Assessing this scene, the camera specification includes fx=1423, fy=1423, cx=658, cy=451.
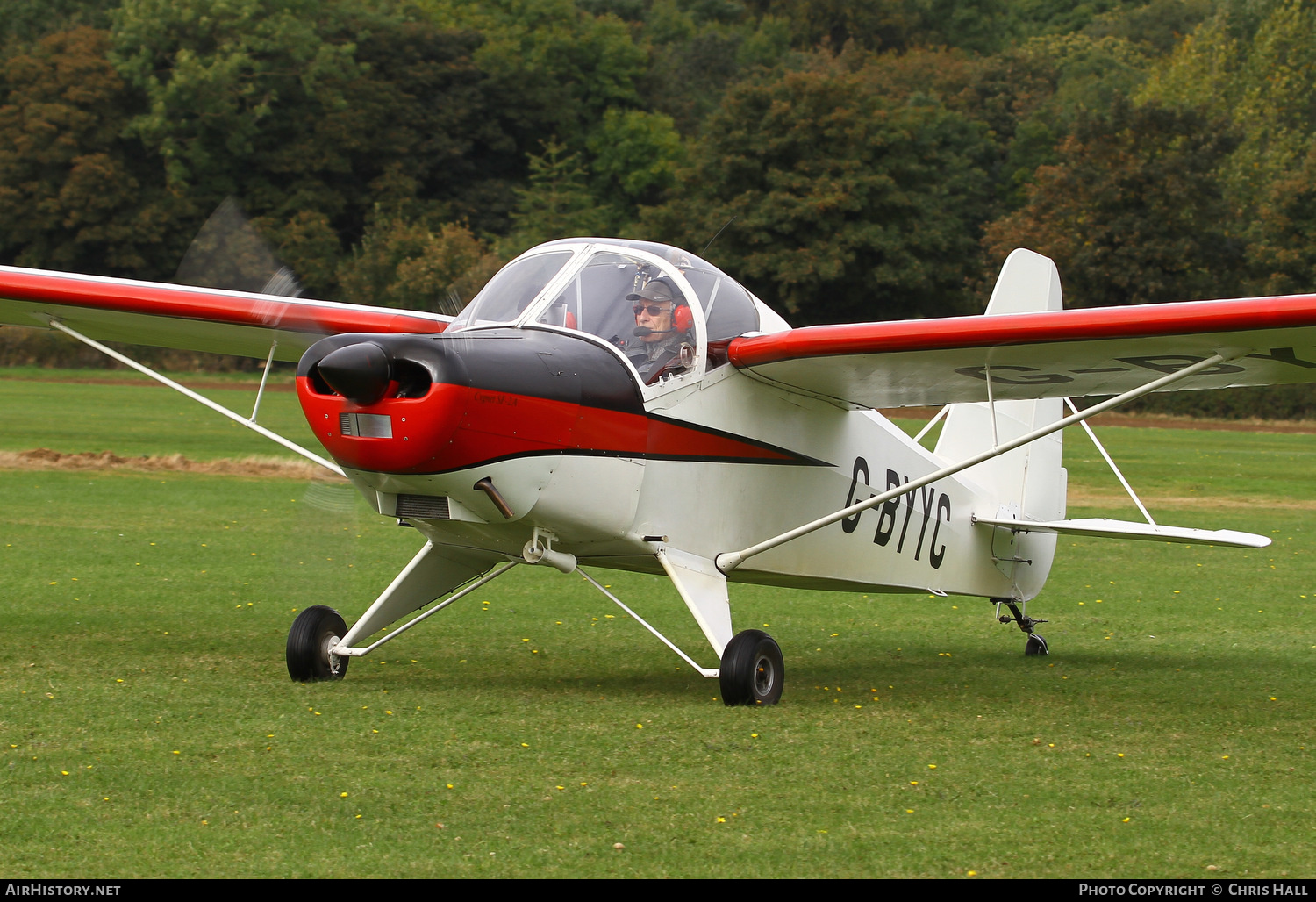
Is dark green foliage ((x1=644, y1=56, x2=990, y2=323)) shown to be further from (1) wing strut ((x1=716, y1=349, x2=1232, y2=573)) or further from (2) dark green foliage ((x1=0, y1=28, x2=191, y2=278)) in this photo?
(1) wing strut ((x1=716, y1=349, x2=1232, y2=573))

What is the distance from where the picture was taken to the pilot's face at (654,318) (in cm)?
836

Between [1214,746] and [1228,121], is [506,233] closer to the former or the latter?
[1228,121]

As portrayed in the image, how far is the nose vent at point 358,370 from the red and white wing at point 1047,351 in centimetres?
268

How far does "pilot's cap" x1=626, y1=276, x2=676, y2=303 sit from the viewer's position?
8398 mm

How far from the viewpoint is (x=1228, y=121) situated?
196ft

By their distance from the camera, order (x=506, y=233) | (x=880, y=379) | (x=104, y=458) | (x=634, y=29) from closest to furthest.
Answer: (x=880, y=379)
(x=104, y=458)
(x=506, y=233)
(x=634, y=29)

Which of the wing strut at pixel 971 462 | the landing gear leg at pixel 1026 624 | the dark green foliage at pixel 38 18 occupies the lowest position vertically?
the landing gear leg at pixel 1026 624

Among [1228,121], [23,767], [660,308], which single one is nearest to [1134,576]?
[660,308]

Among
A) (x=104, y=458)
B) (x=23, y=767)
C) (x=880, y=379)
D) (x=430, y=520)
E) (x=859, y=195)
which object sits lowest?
(x=104, y=458)

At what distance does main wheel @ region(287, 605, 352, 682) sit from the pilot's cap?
283 centimetres

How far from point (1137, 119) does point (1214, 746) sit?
5616cm

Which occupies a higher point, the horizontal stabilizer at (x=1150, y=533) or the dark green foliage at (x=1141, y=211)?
the dark green foliage at (x=1141, y=211)

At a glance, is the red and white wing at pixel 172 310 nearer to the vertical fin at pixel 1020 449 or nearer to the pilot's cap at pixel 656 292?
the pilot's cap at pixel 656 292

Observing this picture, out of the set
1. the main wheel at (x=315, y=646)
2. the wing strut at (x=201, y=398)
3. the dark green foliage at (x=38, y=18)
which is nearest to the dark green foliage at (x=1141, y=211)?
the wing strut at (x=201, y=398)
